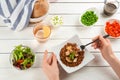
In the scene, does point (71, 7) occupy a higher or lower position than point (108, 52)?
higher

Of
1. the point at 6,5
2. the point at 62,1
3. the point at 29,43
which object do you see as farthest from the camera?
the point at 62,1

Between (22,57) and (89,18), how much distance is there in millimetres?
400

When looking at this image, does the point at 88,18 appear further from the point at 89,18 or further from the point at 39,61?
the point at 39,61

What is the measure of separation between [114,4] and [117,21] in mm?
105

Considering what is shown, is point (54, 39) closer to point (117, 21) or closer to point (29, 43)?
point (29, 43)

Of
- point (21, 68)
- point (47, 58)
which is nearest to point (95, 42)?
point (47, 58)

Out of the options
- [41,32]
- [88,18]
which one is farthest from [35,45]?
[88,18]

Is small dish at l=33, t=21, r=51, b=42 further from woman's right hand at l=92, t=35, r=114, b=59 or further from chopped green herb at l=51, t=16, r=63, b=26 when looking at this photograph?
woman's right hand at l=92, t=35, r=114, b=59

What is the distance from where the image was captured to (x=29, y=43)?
1.26m

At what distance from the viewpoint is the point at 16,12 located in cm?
118

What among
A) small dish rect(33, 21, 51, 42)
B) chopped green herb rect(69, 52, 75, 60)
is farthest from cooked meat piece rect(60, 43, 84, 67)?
small dish rect(33, 21, 51, 42)

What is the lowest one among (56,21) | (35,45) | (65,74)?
(65,74)

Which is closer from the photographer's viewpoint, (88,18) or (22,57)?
(22,57)

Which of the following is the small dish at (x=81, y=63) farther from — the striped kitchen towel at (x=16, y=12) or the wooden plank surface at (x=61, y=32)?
the striped kitchen towel at (x=16, y=12)
